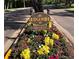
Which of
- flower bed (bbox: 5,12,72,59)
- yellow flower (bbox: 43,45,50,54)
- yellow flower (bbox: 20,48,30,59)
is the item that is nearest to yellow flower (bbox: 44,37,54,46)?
flower bed (bbox: 5,12,72,59)

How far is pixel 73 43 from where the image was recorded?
26.0 feet

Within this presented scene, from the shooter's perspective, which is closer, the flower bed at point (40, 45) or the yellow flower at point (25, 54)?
the yellow flower at point (25, 54)

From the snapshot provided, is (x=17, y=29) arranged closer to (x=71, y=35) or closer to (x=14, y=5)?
(x=14, y=5)

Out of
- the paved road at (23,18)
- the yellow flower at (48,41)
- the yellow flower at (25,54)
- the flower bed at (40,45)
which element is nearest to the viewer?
the yellow flower at (25,54)

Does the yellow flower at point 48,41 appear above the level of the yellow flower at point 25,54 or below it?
above

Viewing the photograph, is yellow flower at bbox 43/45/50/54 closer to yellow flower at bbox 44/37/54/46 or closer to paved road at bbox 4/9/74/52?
yellow flower at bbox 44/37/54/46

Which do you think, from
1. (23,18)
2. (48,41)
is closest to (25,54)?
(48,41)

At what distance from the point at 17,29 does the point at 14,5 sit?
0.95m

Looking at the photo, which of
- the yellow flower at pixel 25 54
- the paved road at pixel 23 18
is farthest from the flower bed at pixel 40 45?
the paved road at pixel 23 18

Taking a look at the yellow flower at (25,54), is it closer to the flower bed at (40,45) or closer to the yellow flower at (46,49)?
the flower bed at (40,45)

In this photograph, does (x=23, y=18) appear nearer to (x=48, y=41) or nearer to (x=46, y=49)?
(x=48, y=41)
